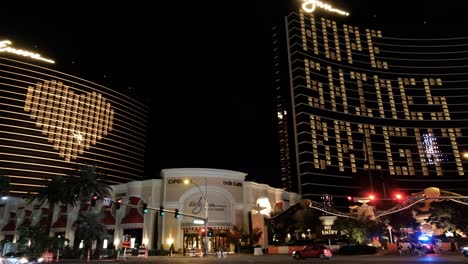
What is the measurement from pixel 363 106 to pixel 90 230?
12465cm

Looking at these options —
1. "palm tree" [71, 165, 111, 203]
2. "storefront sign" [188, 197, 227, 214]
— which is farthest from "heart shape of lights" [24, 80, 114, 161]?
"palm tree" [71, 165, 111, 203]

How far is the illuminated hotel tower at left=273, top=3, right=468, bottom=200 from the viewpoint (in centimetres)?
14088

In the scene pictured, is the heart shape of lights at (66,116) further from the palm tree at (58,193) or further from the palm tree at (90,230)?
the palm tree at (90,230)

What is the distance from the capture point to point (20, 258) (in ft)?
123

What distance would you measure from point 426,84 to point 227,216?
129 m

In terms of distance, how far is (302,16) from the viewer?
509ft

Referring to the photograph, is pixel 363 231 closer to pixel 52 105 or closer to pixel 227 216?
pixel 227 216

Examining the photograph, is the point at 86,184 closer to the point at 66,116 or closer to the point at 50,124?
the point at 50,124

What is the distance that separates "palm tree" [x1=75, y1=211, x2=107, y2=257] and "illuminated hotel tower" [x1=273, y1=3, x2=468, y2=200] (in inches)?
3632

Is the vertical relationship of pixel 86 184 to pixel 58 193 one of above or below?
above

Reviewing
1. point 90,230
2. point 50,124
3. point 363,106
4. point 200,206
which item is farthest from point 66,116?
point 363,106

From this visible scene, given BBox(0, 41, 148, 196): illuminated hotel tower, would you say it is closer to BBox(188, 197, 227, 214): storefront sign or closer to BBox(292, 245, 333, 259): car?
BBox(188, 197, 227, 214): storefront sign

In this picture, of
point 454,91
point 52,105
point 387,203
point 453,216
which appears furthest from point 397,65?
point 52,105

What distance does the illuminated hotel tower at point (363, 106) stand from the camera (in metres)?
141
